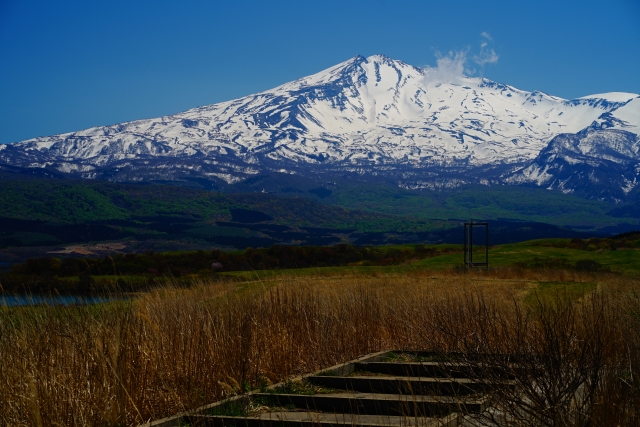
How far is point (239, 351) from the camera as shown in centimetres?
941

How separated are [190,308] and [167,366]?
267cm

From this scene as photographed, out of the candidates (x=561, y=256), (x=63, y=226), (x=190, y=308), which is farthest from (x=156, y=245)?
(x=190, y=308)

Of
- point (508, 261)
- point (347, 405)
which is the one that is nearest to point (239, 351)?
point (347, 405)

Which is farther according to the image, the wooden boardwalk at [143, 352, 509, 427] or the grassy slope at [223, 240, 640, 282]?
the grassy slope at [223, 240, 640, 282]

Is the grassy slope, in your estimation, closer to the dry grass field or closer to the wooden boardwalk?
the dry grass field

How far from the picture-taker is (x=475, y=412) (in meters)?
6.50

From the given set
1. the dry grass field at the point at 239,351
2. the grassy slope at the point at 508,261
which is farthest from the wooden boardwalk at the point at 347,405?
the grassy slope at the point at 508,261

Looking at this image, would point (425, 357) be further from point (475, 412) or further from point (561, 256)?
point (561, 256)

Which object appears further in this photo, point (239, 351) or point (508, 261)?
point (508, 261)

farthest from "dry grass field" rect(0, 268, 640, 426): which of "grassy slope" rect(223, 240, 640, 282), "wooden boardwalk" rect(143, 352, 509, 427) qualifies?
"grassy slope" rect(223, 240, 640, 282)

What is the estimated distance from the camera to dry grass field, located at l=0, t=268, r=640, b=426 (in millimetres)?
6285

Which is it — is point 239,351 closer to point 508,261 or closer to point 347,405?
point 347,405

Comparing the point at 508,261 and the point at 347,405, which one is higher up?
the point at 347,405

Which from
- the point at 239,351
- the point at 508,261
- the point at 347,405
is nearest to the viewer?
the point at 347,405
